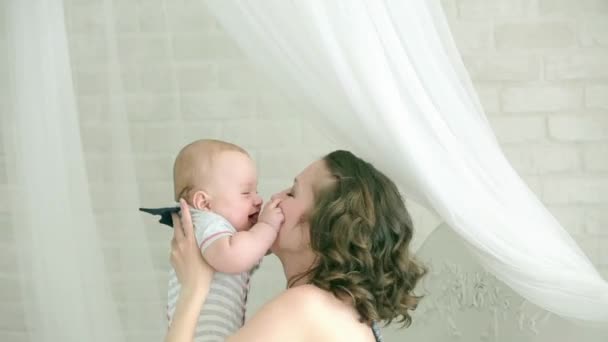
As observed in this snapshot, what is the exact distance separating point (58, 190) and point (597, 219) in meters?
1.65

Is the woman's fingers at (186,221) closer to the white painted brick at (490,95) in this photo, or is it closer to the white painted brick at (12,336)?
the white painted brick at (490,95)

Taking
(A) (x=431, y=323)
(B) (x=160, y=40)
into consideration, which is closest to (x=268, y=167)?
(B) (x=160, y=40)

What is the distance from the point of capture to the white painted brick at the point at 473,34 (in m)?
2.68

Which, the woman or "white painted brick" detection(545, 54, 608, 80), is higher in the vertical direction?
"white painted brick" detection(545, 54, 608, 80)

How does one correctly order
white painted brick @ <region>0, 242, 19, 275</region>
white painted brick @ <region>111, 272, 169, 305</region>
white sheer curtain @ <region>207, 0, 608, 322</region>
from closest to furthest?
white sheer curtain @ <region>207, 0, 608, 322</region>
white painted brick @ <region>111, 272, 169, 305</region>
white painted brick @ <region>0, 242, 19, 275</region>

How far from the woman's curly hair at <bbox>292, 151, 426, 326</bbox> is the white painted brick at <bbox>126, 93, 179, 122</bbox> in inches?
41.6

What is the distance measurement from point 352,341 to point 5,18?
2.97 feet

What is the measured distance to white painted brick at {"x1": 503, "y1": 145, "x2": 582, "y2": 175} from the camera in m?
2.72

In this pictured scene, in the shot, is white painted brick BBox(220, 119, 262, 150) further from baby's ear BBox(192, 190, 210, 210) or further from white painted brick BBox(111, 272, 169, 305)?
baby's ear BBox(192, 190, 210, 210)

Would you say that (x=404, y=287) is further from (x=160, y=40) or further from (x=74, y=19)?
(x=74, y=19)

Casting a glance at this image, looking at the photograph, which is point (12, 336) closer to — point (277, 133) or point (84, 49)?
point (84, 49)

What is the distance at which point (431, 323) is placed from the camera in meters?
2.37

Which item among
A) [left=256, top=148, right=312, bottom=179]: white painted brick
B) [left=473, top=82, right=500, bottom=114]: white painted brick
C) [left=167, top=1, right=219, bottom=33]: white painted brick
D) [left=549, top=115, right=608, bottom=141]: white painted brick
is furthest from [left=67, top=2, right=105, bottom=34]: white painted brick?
[left=549, top=115, right=608, bottom=141]: white painted brick

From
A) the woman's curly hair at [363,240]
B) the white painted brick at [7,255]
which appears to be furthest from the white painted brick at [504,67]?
the white painted brick at [7,255]
